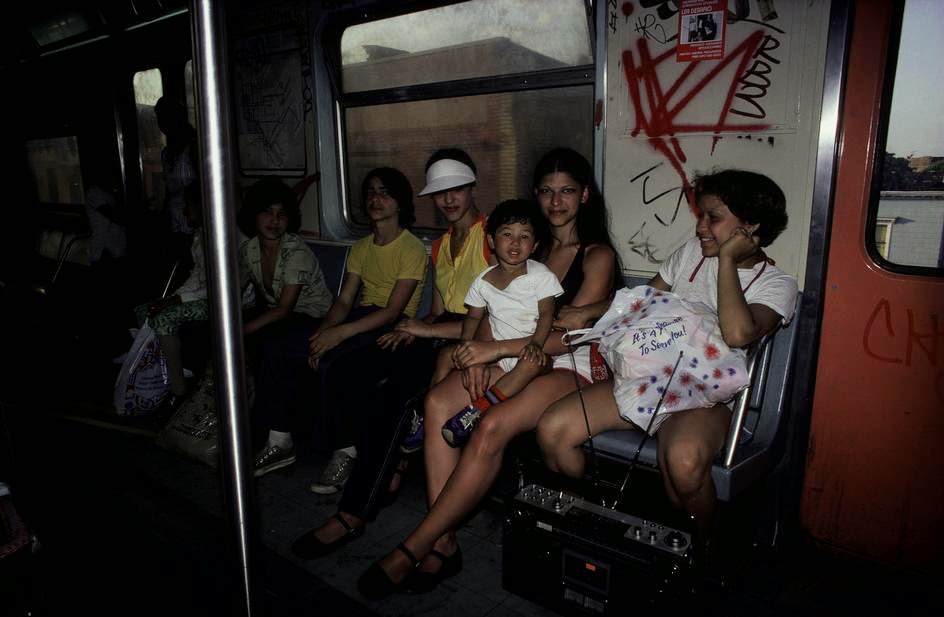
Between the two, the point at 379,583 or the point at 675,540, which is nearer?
the point at 675,540

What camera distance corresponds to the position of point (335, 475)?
3271 mm

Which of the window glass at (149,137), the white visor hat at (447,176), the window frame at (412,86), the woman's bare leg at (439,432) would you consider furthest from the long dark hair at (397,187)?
the window glass at (149,137)

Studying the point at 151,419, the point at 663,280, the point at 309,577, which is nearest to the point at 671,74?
Answer: the point at 663,280

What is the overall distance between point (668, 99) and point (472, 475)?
1.78 metres

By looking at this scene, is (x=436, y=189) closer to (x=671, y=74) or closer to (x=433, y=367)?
(x=433, y=367)

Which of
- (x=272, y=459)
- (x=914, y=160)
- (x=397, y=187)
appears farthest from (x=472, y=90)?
(x=272, y=459)

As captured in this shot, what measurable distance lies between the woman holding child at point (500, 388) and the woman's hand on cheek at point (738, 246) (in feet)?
1.89

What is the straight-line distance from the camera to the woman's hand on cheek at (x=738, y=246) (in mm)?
2311

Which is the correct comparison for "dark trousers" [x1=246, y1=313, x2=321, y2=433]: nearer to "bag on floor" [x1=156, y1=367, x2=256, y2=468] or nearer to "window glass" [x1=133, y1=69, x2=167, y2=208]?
"bag on floor" [x1=156, y1=367, x2=256, y2=468]

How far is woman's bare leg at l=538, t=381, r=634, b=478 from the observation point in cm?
242

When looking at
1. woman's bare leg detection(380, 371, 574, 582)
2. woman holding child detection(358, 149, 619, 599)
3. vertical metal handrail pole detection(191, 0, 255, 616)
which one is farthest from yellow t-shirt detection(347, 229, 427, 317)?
vertical metal handrail pole detection(191, 0, 255, 616)

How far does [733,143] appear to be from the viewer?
105 inches

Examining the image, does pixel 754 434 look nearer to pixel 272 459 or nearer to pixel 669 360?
pixel 669 360

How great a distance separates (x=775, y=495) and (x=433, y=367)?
1.60 meters
